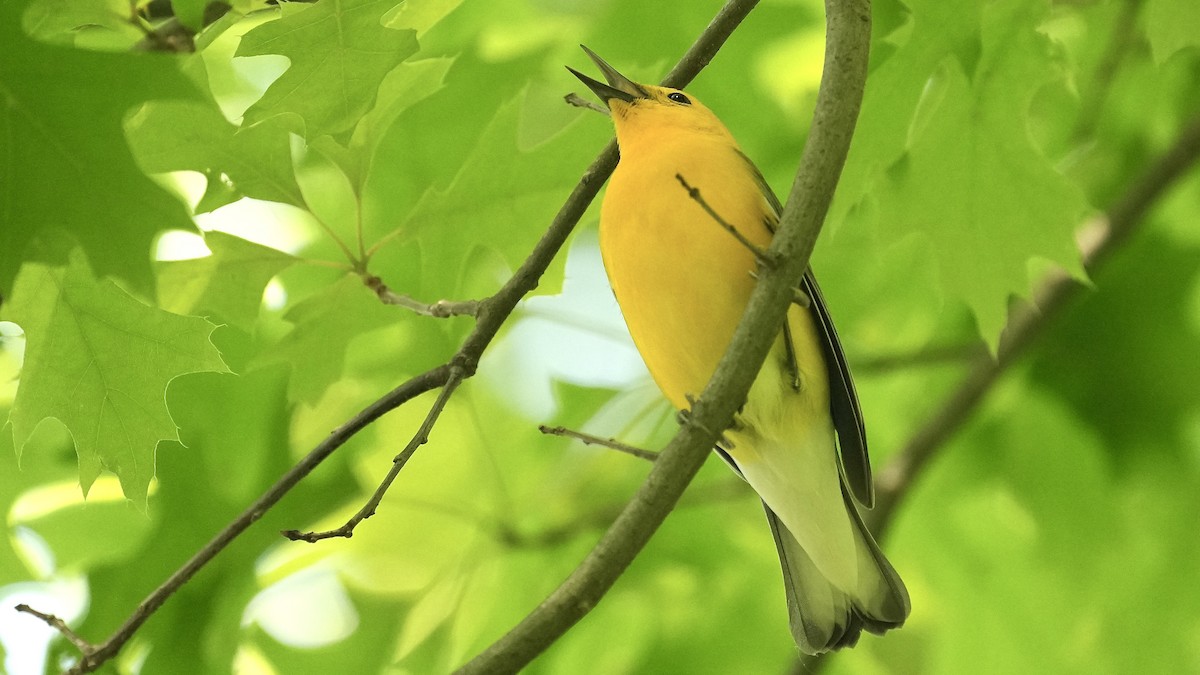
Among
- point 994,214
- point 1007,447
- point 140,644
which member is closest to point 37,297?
point 140,644

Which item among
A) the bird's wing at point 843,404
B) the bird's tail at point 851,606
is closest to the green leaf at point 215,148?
the bird's wing at point 843,404

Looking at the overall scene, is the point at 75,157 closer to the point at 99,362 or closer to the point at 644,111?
the point at 99,362

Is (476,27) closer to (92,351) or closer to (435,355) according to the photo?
(435,355)

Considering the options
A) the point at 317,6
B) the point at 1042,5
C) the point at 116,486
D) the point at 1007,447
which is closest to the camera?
the point at 317,6

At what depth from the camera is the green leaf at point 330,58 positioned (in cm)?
191

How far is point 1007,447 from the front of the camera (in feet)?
11.8

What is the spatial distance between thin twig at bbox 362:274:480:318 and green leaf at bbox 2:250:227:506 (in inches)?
16.5

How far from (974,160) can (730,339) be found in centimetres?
89

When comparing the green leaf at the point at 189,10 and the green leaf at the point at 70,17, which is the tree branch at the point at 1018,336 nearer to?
the green leaf at the point at 189,10

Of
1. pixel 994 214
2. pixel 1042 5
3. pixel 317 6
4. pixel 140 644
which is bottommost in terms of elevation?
pixel 140 644

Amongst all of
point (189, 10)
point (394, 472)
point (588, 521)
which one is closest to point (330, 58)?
point (189, 10)

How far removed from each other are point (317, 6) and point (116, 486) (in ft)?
6.47

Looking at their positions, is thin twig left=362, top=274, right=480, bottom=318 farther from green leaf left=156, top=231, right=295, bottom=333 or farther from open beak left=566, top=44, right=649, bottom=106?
open beak left=566, top=44, right=649, bottom=106

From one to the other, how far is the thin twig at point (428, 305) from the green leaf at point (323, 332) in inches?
3.3
